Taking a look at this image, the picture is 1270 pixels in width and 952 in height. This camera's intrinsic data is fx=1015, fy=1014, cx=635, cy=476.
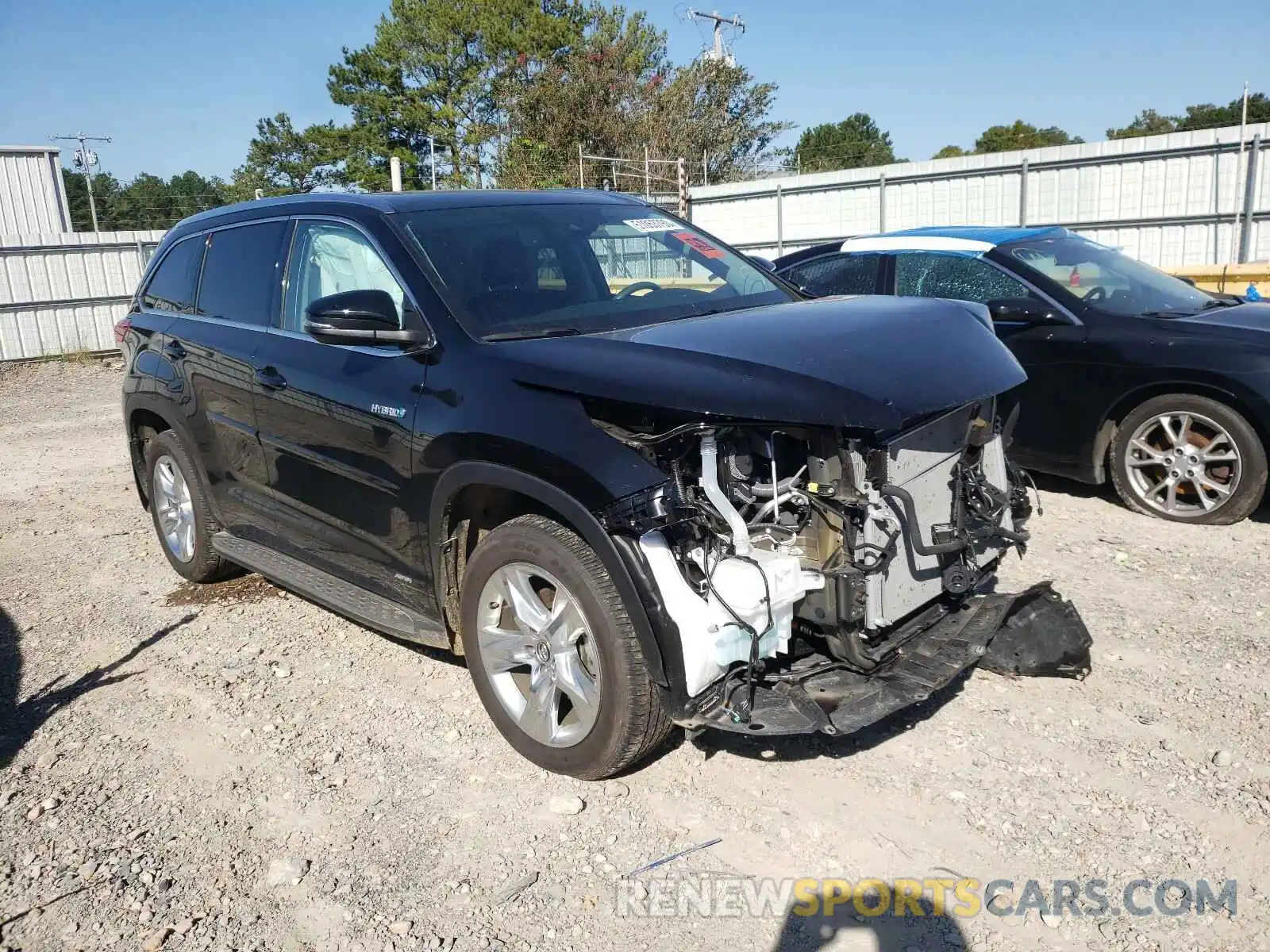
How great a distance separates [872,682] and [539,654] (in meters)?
1.06

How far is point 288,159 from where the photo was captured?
192ft

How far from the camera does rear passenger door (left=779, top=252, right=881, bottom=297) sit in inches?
269

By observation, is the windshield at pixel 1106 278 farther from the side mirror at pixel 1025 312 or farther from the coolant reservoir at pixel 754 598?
the coolant reservoir at pixel 754 598

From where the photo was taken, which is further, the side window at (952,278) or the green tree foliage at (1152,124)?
the green tree foliage at (1152,124)

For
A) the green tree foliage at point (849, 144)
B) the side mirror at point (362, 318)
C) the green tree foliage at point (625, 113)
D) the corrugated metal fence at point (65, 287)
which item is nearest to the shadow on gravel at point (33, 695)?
the side mirror at point (362, 318)

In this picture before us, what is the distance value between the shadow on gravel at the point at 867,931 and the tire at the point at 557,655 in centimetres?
73

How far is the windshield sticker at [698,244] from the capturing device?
4449 millimetres

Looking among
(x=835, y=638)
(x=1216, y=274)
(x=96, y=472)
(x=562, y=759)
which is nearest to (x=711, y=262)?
(x=835, y=638)

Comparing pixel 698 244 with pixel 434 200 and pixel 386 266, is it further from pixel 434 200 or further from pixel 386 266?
pixel 386 266

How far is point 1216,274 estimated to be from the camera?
32.3 ft

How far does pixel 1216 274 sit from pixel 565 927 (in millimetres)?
9749

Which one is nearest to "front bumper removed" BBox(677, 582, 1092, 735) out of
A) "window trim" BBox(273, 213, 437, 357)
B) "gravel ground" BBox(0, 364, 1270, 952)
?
"gravel ground" BBox(0, 364, 1270, 952)

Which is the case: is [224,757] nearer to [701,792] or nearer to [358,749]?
[358,749]

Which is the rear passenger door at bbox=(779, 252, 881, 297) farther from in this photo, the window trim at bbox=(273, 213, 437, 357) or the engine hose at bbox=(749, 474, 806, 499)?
the engine hose at bbox=(749, 474, 806, 499)
